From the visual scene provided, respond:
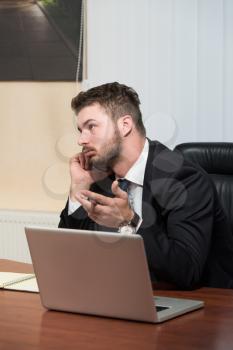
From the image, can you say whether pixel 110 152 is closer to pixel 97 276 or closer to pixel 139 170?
pixel 139 170

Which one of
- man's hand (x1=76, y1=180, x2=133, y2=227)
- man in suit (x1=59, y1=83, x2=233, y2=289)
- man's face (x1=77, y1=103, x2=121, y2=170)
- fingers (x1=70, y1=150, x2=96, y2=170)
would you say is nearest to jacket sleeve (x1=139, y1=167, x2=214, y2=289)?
man in suit (x1=59, y1=83, x2=233, y2=289)

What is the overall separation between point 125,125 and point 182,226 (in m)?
0.49

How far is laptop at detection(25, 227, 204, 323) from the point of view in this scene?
59.1 inches

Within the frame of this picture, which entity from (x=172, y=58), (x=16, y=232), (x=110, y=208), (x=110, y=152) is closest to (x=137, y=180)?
(x=110, y=152)

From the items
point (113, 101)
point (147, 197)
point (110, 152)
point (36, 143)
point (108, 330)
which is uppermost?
point (113, 101)

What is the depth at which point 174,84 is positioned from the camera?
3395 millimetres

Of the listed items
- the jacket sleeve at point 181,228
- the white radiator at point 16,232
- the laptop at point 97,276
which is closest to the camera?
the laptop at point 97,276

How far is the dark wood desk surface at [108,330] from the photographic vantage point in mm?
1365

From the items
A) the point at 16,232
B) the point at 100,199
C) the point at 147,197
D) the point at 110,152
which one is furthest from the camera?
the point at 16,232

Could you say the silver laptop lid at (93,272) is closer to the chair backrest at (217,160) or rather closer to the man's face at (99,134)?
the man's face at (99,134)

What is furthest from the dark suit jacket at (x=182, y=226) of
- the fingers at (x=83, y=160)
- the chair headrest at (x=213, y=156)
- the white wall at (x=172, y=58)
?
the white wall at (x=172, y=58)

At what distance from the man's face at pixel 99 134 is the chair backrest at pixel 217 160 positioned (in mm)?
521

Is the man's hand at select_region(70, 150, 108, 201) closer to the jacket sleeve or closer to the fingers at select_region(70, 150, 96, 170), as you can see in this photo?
the fingers at select_region(70, 150, 96, 170)

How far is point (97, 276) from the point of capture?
61.8 inches
